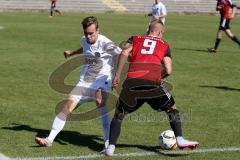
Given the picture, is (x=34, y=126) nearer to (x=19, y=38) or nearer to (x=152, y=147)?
(x=152, y=147)

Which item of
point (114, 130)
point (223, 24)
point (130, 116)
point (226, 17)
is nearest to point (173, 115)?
point (114, 130)

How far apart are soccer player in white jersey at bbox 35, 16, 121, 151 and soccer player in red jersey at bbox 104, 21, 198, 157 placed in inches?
20.1

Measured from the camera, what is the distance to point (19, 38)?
22953mm

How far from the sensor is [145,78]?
6.92 metres

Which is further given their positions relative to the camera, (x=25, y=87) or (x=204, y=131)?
(x=25, y=87)

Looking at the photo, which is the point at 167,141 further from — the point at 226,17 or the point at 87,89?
the point at 226,17

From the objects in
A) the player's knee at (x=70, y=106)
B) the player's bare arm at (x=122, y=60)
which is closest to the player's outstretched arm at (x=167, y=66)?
the player's bare arm at (x=122, y=60)

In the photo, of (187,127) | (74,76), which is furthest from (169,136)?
(74,76)

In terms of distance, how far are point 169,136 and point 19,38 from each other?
16.6 meters

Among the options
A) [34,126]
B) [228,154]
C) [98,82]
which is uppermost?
[98,82]

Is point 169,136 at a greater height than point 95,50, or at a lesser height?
lesser

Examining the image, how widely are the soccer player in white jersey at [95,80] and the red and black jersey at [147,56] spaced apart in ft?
1.89

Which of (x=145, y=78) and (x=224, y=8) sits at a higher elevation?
(x=145, y=78)

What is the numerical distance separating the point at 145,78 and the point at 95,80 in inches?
32.3
